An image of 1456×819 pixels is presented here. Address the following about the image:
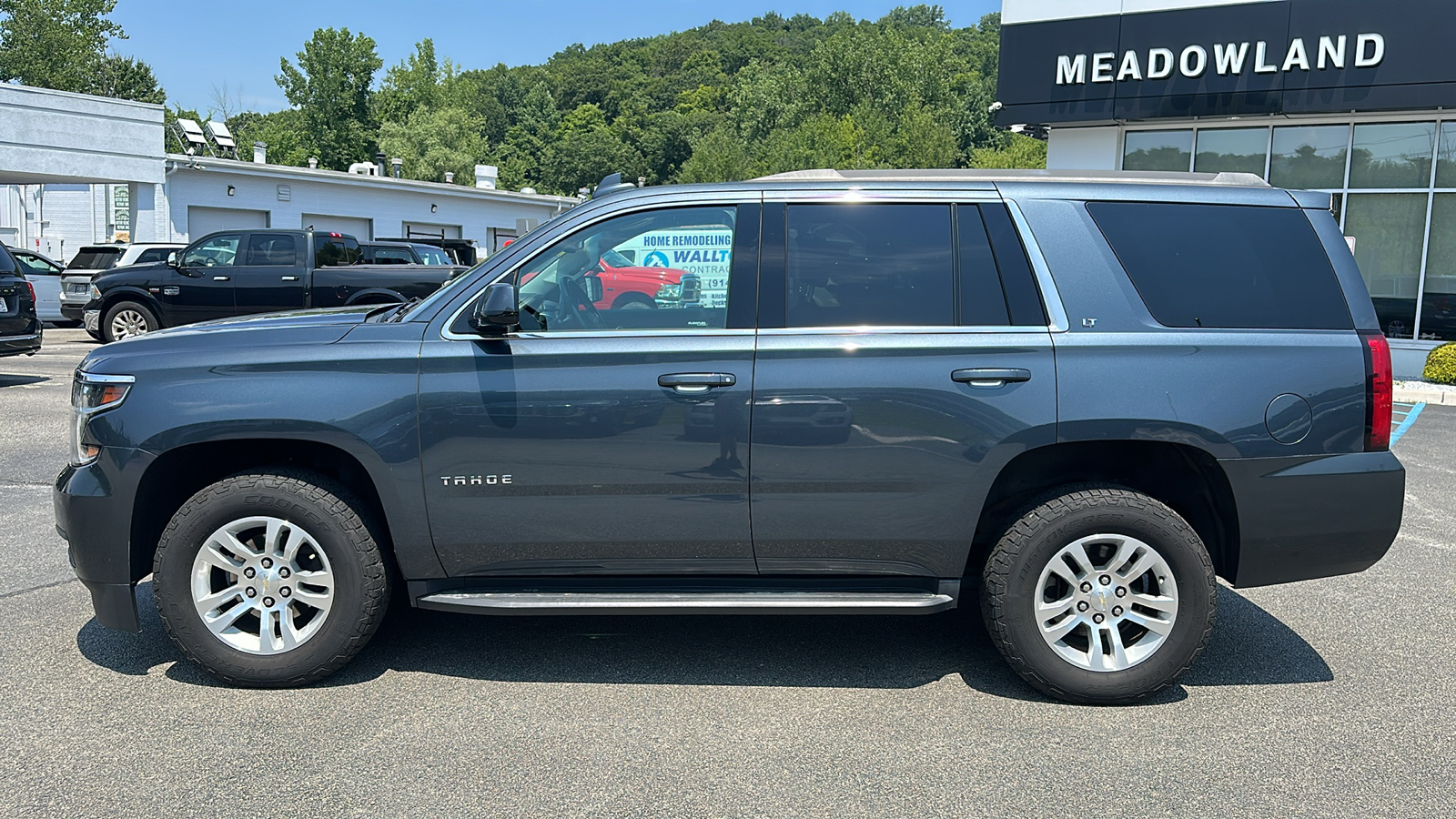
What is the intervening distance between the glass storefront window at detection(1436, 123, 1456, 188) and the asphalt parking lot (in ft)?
47.0

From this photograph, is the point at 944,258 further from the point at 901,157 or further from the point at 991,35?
the point at 991,35

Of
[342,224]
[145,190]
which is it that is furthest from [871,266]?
[342,224]

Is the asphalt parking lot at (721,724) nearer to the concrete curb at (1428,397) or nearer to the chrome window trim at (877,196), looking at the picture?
the chrome window trim at (877,196)

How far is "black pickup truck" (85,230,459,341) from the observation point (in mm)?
16891

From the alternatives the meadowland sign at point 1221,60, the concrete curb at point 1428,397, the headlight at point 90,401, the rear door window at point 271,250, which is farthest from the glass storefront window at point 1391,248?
the headlight at point 90,401

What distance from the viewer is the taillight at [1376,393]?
13.9ft

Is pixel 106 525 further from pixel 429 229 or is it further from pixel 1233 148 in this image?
pixel 429 229

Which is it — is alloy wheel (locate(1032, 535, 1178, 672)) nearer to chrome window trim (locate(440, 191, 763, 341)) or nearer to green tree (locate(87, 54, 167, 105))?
chrome window trim (locate(440, 191, 763, 341))

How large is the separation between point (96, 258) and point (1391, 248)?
23.9m

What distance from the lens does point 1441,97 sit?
1605cm

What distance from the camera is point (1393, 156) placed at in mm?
17266

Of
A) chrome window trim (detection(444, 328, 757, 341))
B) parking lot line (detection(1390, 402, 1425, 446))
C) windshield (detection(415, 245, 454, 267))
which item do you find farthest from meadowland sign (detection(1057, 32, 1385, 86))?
chrome window trim (detection(444, 328, 757, 341))

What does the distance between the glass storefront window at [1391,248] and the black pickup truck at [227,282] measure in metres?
14.0

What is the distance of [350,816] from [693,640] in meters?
1.90
